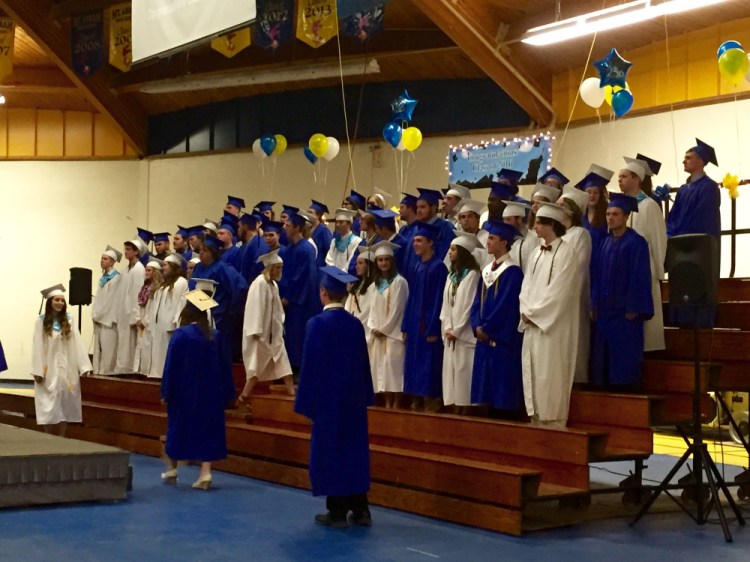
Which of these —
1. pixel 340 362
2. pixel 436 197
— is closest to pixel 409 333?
pixel 436 197

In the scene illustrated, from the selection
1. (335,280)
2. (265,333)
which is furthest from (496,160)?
(335,280)

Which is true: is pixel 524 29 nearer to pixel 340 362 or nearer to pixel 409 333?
pixel 409 333

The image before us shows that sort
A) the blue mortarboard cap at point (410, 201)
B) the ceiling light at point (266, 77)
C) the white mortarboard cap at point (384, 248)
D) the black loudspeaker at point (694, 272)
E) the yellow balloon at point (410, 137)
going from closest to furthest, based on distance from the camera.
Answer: the black loudspeaker at point (694, 272) → the white mortarboard cap at point (384, 248) → the blue mortarboard cap at point (410, 201) → the yellow balloon at point (410, 137) → the ceiling light at point (266, 77)

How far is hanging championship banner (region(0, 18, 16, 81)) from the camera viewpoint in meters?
17.6

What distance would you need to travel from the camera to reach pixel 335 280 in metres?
7.18

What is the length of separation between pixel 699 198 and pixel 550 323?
7.07 feet

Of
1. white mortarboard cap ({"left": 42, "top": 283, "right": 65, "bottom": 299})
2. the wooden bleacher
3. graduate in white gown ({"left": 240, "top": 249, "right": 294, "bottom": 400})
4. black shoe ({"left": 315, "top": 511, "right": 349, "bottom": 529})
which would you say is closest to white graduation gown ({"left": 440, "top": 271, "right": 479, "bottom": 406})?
the wooden bleacher

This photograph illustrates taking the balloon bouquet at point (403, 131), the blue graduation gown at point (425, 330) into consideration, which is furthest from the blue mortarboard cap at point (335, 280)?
the balloon bouquet at point (403, 131)

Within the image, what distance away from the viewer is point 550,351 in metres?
7.62

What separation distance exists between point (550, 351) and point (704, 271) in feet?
4.22

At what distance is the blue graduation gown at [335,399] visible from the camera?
704 centimetres

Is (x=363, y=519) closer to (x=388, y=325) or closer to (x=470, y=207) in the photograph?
(x=388, y=325)

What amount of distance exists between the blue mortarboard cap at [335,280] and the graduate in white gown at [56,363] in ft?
14.9

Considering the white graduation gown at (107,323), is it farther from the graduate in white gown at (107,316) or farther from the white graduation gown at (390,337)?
the white graduation gown at (390,337)
